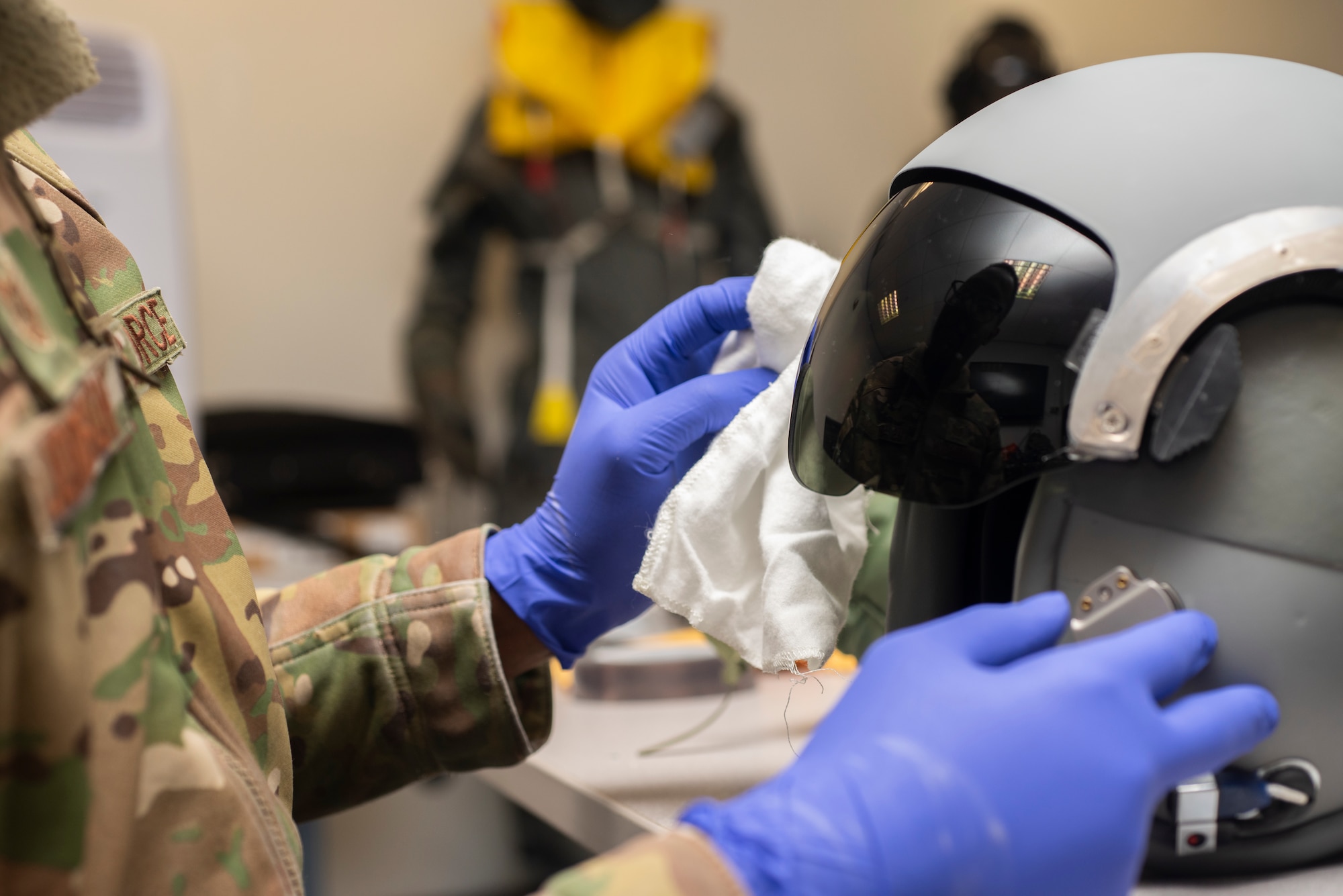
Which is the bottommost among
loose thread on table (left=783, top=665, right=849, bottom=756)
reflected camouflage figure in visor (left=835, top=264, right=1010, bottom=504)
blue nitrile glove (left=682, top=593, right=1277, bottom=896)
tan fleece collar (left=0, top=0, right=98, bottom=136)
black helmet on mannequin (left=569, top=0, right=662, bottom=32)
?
loose thread on table (left=783, top=665, right=849, bottom=756)

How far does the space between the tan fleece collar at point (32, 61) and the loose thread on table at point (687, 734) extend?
1.87 feet

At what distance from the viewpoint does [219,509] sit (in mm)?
536

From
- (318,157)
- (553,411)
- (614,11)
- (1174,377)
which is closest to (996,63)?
(614,11)

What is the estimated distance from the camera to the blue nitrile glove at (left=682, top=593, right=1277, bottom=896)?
13.9 inches

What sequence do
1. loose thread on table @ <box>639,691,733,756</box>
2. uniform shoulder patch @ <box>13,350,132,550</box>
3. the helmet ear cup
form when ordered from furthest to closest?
loose thread on table @ <box>639,691,733,756</box>
the helmet ear cup
uniform shoulder patch @ <box>13,350,132,550</box>

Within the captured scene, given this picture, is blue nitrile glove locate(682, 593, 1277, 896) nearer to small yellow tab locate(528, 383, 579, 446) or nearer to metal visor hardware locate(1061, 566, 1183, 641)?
metal visor hardware locate(1061, 566, 1183, 641)

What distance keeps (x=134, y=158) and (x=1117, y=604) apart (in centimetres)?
126

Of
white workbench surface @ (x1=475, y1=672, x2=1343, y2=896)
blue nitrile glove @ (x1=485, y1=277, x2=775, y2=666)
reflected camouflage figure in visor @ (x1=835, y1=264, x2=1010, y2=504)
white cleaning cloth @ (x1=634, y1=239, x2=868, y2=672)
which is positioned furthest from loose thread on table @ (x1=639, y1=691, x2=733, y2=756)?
reflected camouflage figure in visor @ (x1=835, y1=264, x2=1010, y2=504)

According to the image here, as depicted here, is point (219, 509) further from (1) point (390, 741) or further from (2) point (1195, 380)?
(2) point (1195, 380)

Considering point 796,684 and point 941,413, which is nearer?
point 941,413

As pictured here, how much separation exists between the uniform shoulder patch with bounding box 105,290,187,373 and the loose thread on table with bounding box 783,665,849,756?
Result: 0.38m

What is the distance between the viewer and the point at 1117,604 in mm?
469

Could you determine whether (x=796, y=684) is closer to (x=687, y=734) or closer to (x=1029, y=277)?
(x=687, y=734)

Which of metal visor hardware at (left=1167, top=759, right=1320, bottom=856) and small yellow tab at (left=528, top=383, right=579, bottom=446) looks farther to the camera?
small yellow tab at (left=528, top=383, right=579, bottom=446)
